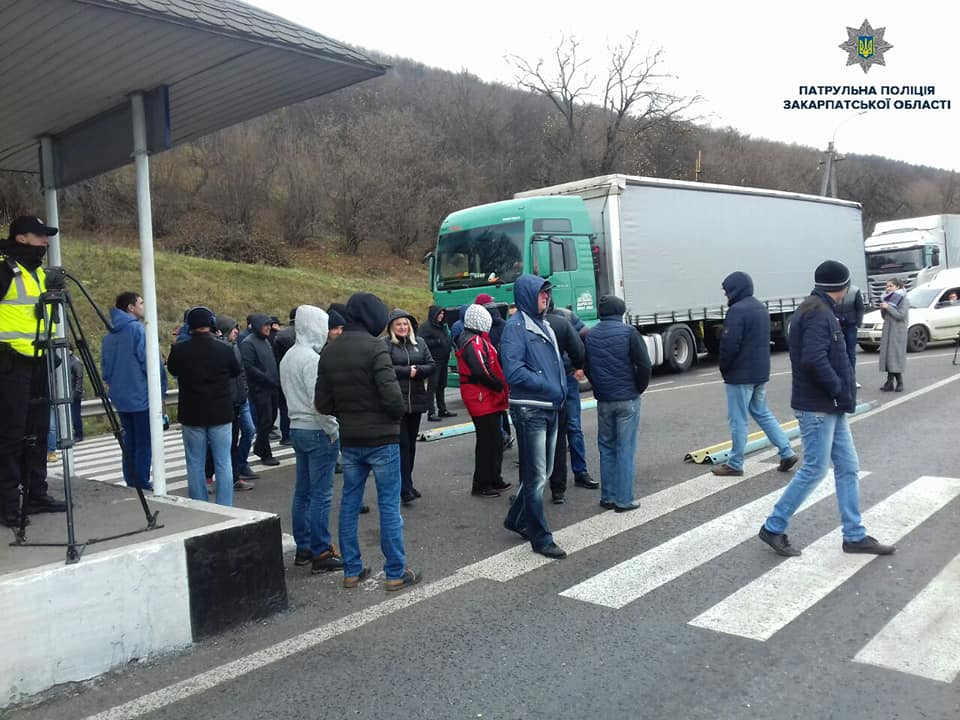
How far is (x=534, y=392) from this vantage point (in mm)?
5500

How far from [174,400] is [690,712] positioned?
39.7ft

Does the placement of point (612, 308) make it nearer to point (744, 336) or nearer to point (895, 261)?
point (744, 336)

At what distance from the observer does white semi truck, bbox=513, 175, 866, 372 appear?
15.3 meters

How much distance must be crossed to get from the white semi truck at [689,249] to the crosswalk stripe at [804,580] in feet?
26.9

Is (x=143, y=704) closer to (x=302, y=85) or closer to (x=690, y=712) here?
(x=690, y=712)

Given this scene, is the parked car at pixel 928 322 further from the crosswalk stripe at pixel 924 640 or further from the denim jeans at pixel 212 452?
the denim jeans at pixel 212 452

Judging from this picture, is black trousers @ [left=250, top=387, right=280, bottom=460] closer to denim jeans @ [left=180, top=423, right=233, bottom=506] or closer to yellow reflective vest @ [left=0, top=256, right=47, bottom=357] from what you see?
denim jeans @ [left=180, top=423, right=233, bottom=506]

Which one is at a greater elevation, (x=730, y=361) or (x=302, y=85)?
(x=302, y=85)

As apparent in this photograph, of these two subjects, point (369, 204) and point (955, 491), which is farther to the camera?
point (369, 204)

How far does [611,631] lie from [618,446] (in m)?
2.46

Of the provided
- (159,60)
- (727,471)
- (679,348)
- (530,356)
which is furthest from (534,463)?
(679,348)

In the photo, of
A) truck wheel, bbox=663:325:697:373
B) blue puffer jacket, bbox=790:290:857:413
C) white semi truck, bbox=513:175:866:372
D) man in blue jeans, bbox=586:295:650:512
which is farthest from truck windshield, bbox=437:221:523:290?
blue puffer jacket, bbox=790:290:857:413

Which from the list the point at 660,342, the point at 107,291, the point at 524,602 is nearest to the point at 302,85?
the point at 524,602

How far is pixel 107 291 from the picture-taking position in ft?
65.3
